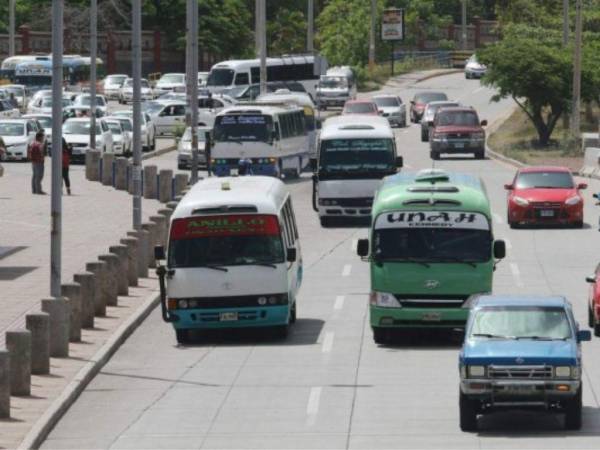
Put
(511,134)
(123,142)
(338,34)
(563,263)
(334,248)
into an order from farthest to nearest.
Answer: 1. (338,34)
2. (511,134)
3. (123,142)
4. (334,248)
5. (563,263)

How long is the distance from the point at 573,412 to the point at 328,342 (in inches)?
338

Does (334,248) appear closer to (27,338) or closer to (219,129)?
(219,129)

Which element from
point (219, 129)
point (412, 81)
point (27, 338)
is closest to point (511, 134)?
point (219, 129)

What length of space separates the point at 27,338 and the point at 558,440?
6.79m

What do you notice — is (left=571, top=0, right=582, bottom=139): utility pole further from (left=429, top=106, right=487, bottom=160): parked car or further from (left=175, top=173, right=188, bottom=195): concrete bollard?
(left=175, top=173, right=188, bottom=195): concrete bollard

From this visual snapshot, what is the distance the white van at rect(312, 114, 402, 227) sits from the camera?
154ft

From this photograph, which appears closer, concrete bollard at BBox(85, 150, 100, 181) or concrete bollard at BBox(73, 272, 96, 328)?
concrete bollard at BBox(73, 272, 96, 328)

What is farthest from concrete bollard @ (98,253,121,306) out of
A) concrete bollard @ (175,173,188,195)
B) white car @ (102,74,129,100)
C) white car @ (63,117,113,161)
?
white car @ (102,74,129,100)

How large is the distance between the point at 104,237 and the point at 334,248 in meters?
5.43

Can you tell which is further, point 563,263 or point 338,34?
point 338,34

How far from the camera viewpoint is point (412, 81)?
120 meters

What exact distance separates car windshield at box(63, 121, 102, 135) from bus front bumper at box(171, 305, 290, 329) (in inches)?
1518

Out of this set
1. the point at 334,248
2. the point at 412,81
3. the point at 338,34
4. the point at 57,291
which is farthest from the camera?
the point at 338,34

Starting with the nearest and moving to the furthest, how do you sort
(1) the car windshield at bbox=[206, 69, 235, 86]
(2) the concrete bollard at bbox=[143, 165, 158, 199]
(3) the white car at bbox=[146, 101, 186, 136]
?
(2) the concrete bollard at bbox=[143, 165, 158, 199] → (3) the white car at bbox=[146, 101, 186, 136] → (1) the car windshield at bbox=[206, 69, 235, 86]
